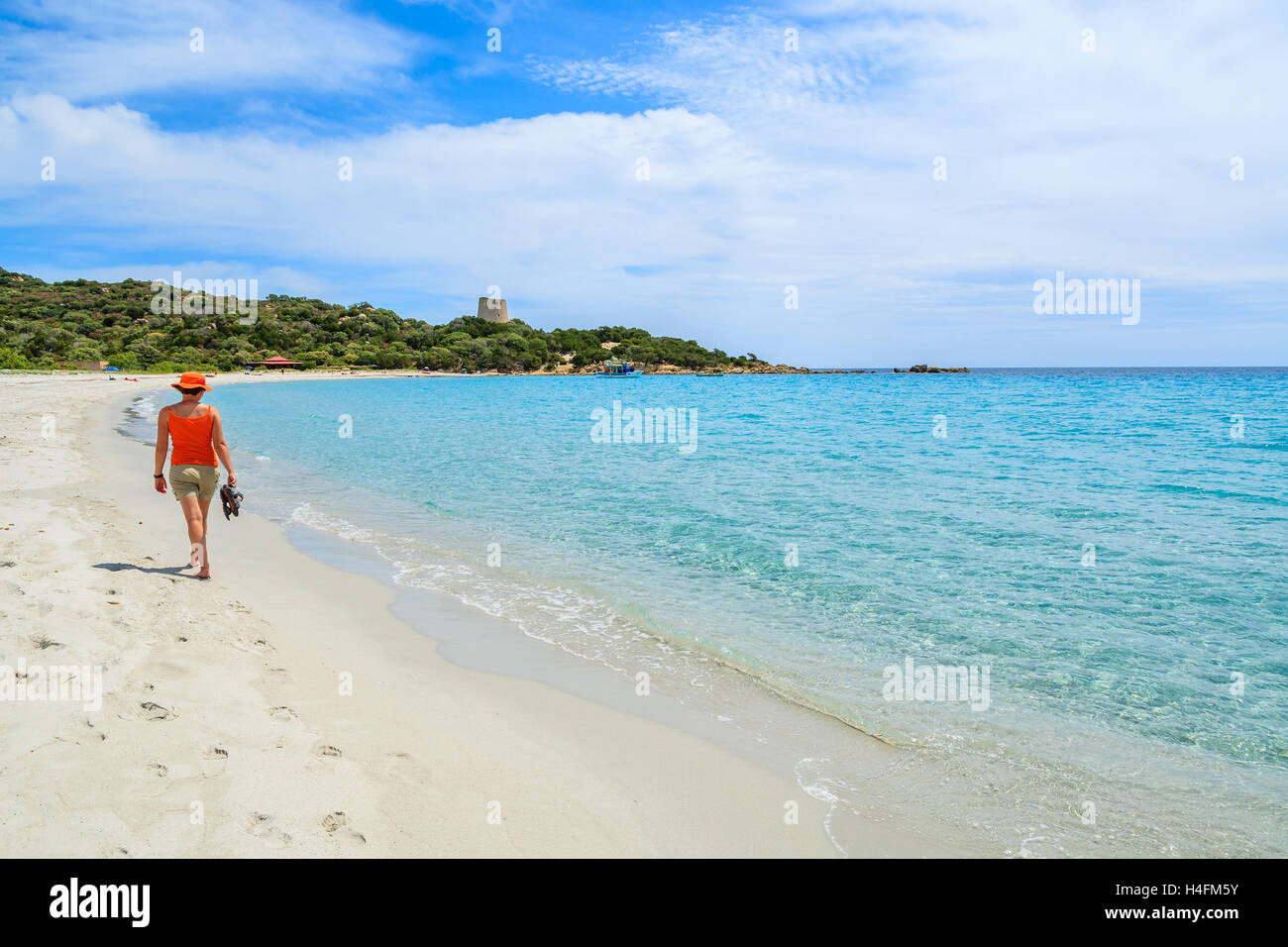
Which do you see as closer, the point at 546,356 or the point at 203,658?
the point at 203,658

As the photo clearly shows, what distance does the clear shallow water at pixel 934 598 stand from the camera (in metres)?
4.85

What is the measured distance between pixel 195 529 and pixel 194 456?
0.86 meters

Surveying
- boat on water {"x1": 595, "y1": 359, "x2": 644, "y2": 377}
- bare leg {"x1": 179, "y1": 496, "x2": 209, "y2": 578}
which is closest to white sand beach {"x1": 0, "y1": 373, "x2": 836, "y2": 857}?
bare leg {"x1": 179, "y1": 496, "x2": 209, "y2": 578}

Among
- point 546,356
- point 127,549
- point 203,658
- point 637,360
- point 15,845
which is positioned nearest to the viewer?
point 15,845

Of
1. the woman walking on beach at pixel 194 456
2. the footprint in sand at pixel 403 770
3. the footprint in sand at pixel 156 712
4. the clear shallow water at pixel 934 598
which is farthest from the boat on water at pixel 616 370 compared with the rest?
the footprint in sand at pixel 403 770

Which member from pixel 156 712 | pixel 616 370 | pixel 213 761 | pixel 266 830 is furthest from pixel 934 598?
pixel 616 370

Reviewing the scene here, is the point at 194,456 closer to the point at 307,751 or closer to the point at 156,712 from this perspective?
the point at 156,712

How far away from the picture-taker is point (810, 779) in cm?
473

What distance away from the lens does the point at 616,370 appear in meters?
148

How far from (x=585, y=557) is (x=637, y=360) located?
167640mm

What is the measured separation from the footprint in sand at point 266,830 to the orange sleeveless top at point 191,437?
5.48m
